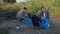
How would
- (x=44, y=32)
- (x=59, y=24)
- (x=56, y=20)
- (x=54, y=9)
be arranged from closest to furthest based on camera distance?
(x=44, y=32), (x=59, y=24), (x=56, y=20), (x=54, y=9)

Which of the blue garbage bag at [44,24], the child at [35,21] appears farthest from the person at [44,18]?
the child at [35,21]

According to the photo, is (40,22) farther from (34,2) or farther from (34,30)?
(34,2)

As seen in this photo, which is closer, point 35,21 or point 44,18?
point 35,21

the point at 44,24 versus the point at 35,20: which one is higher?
the point at 35,20

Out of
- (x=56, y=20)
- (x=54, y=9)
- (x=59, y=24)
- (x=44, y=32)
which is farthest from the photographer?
(x=54, y=9)

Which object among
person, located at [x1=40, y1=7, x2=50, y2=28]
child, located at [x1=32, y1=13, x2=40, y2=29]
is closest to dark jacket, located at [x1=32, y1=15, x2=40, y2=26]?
child, located at [x1=32, y1=13, x2=40, y2=29]

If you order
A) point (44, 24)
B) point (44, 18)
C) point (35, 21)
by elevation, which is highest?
point (44, 18)

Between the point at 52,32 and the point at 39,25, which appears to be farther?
the point at 39,25

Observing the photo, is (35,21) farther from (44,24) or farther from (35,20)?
(44,24)

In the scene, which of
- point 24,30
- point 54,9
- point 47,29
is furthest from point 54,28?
point 54,9

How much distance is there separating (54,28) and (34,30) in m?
1.26

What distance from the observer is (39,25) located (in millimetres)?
13438

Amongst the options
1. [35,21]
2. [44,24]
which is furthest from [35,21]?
[44,24]

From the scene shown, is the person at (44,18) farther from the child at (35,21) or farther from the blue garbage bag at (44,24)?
the child at (35,21)
